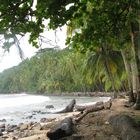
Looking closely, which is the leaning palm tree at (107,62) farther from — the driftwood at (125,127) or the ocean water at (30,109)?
the driftwood at (125,127)

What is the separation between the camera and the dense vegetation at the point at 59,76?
39.5 metres

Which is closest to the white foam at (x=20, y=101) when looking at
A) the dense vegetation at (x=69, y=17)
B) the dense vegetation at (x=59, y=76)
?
the dense vegetation at (x=59, y=76)

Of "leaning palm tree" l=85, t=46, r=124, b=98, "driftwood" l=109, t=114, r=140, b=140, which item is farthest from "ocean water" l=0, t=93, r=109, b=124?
"driftwood" l=109, t=114, r=140, b=140

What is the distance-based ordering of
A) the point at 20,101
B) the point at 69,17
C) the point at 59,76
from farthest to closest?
1. the point at 59,76
2. the point at 20,101
3. the point at 69,17

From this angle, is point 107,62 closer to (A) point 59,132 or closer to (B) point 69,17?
(A) point 59,132

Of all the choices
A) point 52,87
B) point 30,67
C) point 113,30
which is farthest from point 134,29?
point 30,67

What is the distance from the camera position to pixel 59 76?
225 ft

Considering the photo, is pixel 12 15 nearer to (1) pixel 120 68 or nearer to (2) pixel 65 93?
(1) pixel 120 68

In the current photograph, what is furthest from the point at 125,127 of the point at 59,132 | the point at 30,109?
the point at 30,109

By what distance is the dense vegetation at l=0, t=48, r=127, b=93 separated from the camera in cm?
3950

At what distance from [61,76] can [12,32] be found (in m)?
61.3

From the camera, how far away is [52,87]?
74.4 meters

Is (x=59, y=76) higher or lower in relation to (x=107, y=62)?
higher

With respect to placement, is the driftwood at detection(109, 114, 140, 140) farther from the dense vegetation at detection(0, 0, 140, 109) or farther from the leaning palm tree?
the leaning palm tree
